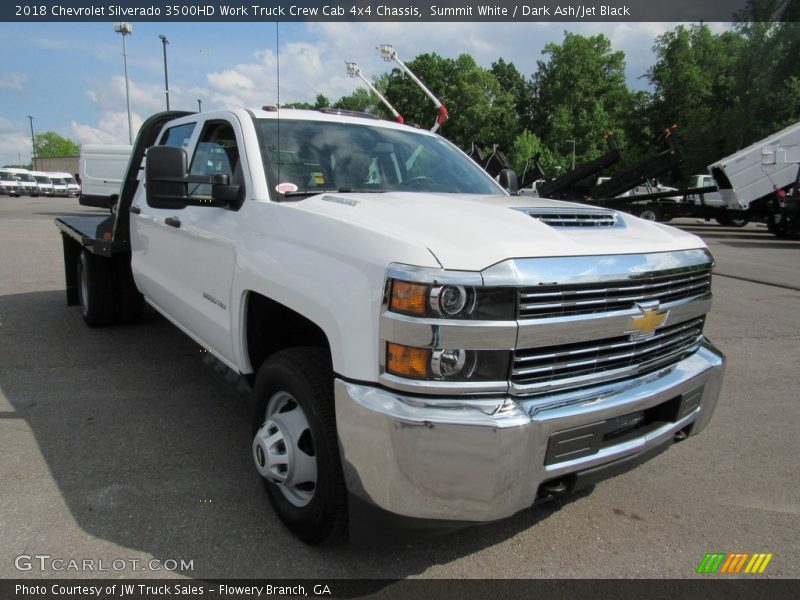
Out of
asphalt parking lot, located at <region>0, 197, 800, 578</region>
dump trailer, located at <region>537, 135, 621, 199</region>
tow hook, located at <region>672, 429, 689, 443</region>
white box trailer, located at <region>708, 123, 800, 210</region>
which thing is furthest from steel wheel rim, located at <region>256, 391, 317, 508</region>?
white box trailer, located at <region>708, 123, 800, 210</region>

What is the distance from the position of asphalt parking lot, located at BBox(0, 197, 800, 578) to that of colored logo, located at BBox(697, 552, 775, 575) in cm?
4

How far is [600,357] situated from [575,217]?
2.15ft

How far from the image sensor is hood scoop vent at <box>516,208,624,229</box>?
2.49 meters

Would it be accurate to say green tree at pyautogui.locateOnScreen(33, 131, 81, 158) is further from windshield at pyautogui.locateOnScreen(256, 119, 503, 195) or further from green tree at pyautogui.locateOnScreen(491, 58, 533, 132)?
windshield at pyautogui.locateOnScreen(256, 119, 503, 195)

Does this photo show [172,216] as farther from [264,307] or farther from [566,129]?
[566,129]

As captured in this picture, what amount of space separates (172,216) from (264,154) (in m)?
1.08

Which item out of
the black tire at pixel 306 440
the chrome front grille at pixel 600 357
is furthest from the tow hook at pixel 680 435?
the black tire at pixel 306 440

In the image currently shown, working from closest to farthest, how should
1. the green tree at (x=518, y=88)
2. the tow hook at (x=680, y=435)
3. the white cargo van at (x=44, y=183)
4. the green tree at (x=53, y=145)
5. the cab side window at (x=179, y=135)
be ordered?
the tow hook at (x=680, y=435), the cab side window at (x=179, y=135), the white cargo van at (x=44, y=183), the green tree at (x=518, y=88), the green tree at (x=53, y=145)

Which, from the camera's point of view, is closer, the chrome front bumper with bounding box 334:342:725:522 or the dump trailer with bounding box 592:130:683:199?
the chrome front bumper with bounding box 334:342:725:522

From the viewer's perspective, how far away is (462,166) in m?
3.98

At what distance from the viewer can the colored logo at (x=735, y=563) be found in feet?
8.18

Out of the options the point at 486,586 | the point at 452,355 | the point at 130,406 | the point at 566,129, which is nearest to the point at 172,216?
the point at 130,406

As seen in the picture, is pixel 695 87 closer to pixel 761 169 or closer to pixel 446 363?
pixel 761 169

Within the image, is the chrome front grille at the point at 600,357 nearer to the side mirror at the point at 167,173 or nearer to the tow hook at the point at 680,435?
the tow hook at the point at 680,435
